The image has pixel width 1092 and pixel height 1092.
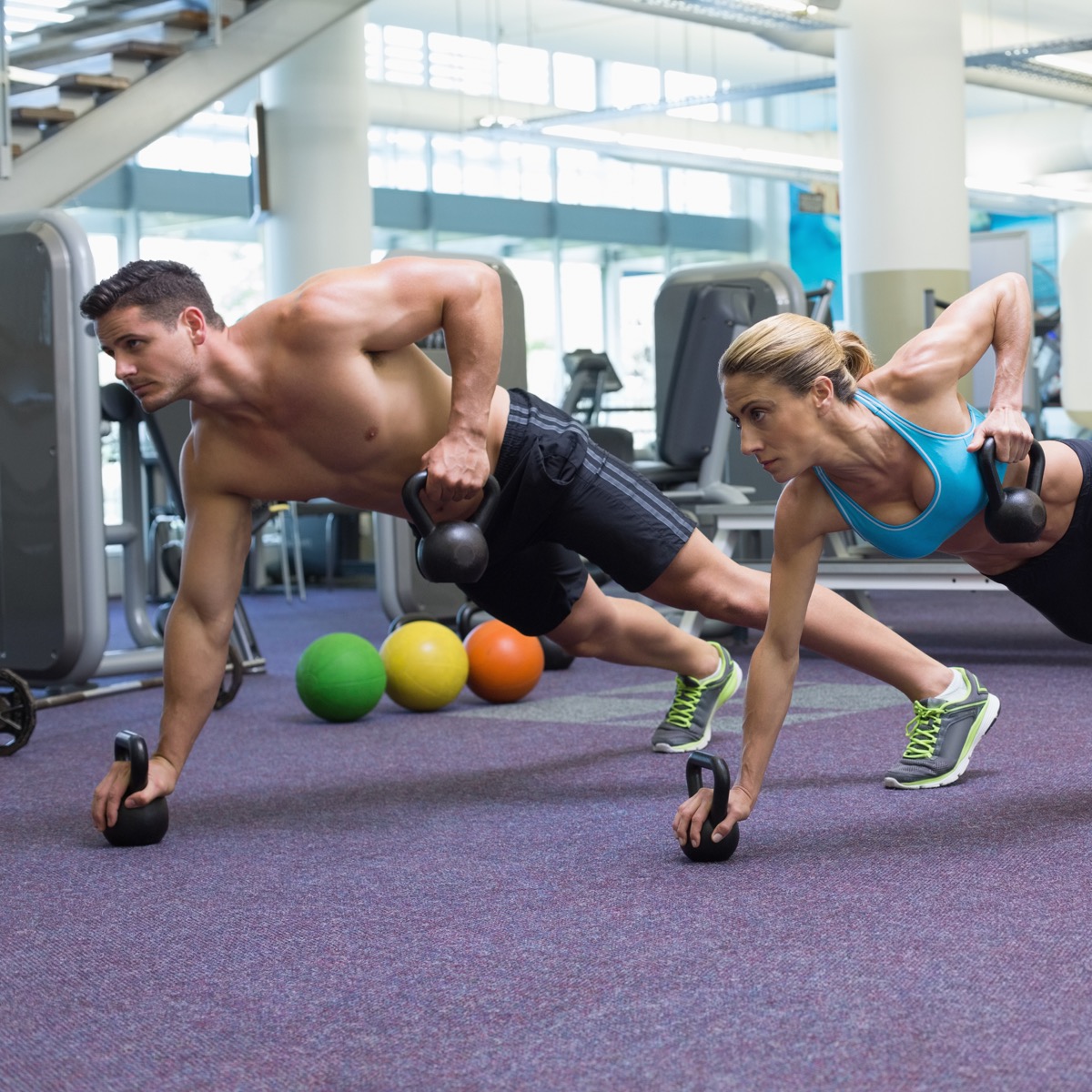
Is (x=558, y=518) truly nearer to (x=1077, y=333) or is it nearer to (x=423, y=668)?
(x=423, y=668)

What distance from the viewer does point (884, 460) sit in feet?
6.97

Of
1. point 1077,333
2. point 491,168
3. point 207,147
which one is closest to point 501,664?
point 207,147

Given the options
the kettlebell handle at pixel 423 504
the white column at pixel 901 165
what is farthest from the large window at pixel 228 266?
the kettlebell handle at pixel 423 504

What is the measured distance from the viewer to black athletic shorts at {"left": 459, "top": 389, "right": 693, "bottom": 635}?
8.08 feet

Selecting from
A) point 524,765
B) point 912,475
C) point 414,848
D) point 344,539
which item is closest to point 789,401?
point 912,475

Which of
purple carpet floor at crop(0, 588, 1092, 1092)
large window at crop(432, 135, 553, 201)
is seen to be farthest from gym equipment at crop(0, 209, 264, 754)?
large window at crop(432, 135, 553, 201)

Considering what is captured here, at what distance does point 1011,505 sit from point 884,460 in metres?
0.20

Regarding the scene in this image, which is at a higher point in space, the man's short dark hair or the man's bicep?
the man's short dark hair

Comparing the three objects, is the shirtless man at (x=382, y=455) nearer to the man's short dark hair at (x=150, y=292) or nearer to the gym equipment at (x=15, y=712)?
Answer: the man's short dark hair at (x=150, y=292)

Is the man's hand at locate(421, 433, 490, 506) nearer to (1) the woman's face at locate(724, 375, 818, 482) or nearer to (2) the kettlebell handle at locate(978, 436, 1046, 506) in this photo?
(1) the woman's face at locate(724, 375, 818, 482)

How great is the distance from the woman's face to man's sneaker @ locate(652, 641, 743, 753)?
3.61 ft

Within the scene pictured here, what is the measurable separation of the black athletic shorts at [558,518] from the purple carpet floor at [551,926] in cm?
40

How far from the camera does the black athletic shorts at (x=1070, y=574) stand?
7.23 ft

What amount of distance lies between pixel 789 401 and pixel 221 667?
1.07m
